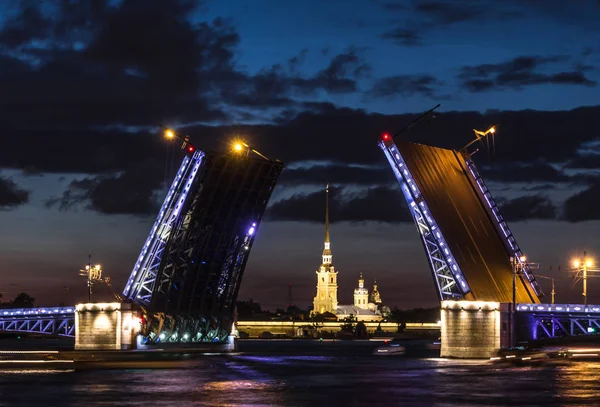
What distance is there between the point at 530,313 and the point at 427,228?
906 cm

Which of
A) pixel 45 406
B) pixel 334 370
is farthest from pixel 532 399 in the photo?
pixel 334 370

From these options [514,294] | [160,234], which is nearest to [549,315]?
[514,294]

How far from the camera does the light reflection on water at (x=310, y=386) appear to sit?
36719 millimetres

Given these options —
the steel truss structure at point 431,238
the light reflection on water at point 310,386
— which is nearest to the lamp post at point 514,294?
the steel truss structure at point 431,238

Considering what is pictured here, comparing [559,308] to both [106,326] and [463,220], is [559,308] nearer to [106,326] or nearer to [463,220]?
[463,220]

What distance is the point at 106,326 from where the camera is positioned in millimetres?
80250

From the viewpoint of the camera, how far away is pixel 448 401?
119 ft

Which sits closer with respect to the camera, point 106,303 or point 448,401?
point 448,401

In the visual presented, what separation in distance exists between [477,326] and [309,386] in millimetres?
27680

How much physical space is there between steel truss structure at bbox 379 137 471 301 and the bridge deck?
1.19 ft

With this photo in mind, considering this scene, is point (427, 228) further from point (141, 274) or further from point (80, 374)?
point (80, 374)

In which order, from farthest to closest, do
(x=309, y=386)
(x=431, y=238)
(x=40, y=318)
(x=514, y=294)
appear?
(x=40, y=318) < (x=431, y=238) < (x=514, y=294) < (x=309, y=386)

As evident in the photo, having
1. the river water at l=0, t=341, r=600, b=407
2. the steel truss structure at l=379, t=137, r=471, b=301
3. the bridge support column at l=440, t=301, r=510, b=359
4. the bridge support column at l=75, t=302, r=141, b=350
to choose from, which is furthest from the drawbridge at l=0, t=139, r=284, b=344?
the bridge support column at l=440, t=301, r=510, b=359

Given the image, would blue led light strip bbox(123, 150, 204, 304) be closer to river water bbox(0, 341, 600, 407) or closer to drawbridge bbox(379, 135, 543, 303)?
drawbridge bbox(379, 135, 543, 303)
